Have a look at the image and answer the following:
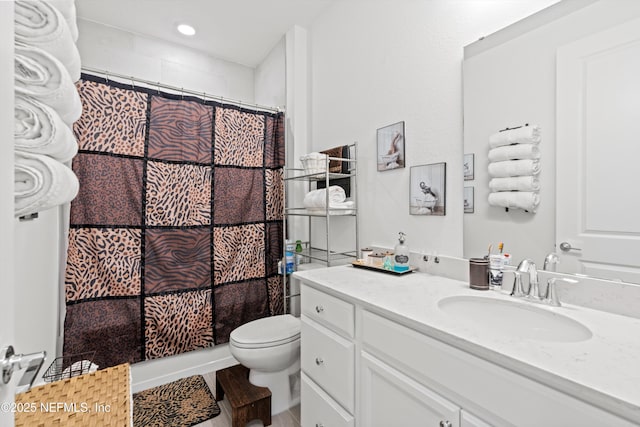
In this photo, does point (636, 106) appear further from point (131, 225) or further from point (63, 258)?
point (63, 258)

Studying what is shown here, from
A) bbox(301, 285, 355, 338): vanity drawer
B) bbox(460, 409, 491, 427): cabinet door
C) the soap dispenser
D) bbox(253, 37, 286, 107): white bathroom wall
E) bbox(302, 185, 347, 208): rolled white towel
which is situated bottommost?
bbox(460, 409, 491, 427): cabinet door

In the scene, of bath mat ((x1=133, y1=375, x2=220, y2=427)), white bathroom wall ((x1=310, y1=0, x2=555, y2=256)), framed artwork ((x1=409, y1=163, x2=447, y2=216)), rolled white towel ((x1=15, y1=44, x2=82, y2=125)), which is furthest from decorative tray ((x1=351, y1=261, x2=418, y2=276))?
rolled white towel ((x1=15, y1=44, x2=82, y2=125))

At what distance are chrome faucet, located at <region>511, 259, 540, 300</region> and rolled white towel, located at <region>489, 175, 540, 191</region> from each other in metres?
0.27

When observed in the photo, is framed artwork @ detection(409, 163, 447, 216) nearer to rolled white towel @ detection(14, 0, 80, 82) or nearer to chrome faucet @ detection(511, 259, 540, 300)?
chrome faucet @ detection(511, 259, 540, 300)

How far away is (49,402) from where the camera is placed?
31.7 inches

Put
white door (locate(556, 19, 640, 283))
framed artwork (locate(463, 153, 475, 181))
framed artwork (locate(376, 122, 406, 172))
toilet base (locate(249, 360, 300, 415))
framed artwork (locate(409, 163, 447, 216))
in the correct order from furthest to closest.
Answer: toilet base (locate(249, 360, 300, 415)) < framed artwork (locate(376, 122, 406, 172)) < framed artwork (locate(409, 163, 447, 216)) < framed artwork (locate(463, 153, 475, 181)) < white door (locate(556, 19, 640, 283))

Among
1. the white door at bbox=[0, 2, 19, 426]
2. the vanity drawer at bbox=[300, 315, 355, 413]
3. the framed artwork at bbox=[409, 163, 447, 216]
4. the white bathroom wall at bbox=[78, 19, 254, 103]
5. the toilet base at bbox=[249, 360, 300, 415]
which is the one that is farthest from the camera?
the white bathroom wall at bbox=[78, 19, 254, 103]

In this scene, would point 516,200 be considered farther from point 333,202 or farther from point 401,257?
point 333,202

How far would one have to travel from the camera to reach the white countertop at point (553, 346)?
55cm

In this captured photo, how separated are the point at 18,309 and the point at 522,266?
196cm

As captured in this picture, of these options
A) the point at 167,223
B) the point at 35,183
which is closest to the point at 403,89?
the point at 35,183

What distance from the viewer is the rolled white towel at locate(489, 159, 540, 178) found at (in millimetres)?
1084

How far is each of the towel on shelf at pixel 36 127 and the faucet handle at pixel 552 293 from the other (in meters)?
1.48

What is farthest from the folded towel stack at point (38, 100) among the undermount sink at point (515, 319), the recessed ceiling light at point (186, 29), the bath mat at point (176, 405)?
the recessed ceiling light at point (186, 29)
